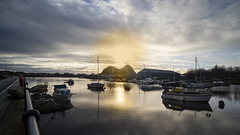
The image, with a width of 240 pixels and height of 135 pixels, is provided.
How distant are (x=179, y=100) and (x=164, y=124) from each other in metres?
19.1

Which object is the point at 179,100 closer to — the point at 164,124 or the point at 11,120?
the point at 164,124

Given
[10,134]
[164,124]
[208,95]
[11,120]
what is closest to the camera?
[10,134]

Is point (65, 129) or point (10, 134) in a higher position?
point (10, 134)

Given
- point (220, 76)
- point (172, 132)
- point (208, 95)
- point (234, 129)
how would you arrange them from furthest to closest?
point (220, 76), point (208, 95), point (234, 129), point (172, 132)

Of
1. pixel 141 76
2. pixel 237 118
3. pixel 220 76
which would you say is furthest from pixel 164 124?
pixel 141 76

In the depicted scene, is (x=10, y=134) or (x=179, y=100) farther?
(x=179, y=100)

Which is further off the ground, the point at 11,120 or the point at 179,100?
the point at 11,120

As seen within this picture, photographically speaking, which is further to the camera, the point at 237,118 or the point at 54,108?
the point at 54,108

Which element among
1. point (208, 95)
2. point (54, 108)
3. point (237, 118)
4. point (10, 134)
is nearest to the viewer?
point (10, 134)

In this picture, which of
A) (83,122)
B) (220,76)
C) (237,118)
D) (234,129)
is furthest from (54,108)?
(220,76)

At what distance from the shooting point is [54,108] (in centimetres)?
2647

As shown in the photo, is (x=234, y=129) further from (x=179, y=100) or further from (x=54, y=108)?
(x=54, y=108)

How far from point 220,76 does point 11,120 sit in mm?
158639

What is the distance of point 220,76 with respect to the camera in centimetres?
12975
